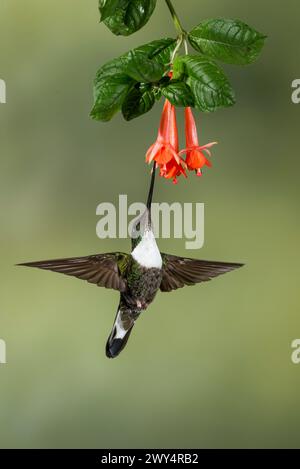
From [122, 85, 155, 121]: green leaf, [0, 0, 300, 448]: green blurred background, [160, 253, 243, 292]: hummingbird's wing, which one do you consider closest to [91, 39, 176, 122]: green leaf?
[122, 85, 155, 121]: green leaf

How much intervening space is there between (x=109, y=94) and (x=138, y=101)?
4 centimetres

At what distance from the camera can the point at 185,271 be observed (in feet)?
4.53

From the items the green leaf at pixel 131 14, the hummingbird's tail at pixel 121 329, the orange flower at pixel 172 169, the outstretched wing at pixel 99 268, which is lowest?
the hummingbird's tail at pixel 121 329

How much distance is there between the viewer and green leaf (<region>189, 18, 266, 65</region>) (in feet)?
2.53

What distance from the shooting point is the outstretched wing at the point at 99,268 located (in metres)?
1.18

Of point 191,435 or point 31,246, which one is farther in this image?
point 191,435

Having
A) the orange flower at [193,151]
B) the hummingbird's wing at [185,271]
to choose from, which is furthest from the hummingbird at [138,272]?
the orange flower at [193,151]

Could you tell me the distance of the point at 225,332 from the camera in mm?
3570

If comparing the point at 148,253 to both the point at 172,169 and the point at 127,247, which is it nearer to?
the point at 172,169

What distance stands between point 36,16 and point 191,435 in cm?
219

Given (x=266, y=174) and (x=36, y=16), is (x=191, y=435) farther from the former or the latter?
(x=36, y=16)

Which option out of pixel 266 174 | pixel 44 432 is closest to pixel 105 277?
pixel 266 174

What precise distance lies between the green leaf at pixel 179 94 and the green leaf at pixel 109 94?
0.13ft

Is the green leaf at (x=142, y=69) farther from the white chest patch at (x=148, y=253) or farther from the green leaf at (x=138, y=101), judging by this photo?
the white chest patch at (x=148, y=253)
